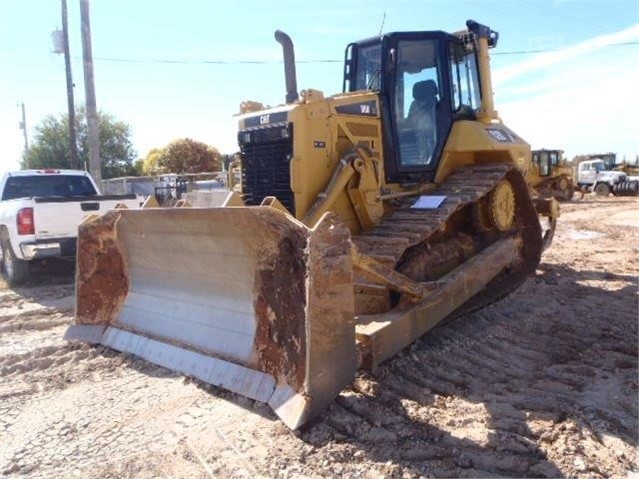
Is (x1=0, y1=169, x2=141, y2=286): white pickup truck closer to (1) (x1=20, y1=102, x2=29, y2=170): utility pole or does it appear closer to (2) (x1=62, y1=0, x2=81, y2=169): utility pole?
(2) (x1=62, y1=0, x2=81, y2=169): utility pole

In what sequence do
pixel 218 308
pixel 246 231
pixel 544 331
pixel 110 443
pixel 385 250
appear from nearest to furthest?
pixel 110 443, pixel 246 231, pixel 218 308, pixel 385 250, pixel 544 331

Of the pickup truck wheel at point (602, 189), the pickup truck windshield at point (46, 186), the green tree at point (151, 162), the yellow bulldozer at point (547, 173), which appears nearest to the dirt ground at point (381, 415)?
the yellow bulldozer at point (547, 173)

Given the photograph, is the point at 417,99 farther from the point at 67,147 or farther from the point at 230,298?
the point at 67,147

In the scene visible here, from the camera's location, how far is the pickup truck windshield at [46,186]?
1034 centimetres

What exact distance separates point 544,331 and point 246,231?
320cm

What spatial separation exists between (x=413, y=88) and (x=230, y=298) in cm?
A: 332

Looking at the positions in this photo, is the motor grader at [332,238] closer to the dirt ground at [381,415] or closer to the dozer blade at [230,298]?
the dozer blade at [230,298]

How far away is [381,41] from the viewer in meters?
6.18

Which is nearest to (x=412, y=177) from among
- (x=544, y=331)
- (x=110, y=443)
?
(x=544, y=331)

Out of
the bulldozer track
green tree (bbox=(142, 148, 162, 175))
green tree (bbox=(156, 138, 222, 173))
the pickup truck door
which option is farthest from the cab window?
green tree (bbox=(142, 148, 162, 175))

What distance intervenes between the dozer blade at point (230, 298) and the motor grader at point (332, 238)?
1 centimetres

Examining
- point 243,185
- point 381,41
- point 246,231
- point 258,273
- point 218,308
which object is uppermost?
point 381,41

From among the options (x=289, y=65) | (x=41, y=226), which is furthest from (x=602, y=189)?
(x=41, y=226)

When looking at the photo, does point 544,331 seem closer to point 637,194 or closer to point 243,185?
point 243,185
